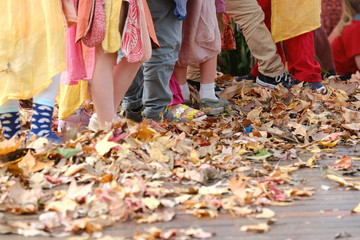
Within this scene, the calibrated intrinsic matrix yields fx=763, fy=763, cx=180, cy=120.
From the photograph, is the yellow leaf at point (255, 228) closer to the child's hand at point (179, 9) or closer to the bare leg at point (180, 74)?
the child's hand at point (179, 9)

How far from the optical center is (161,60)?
488 cm

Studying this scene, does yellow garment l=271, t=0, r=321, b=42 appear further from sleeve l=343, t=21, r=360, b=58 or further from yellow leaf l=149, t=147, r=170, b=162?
yellow leaf l=149, t=147, r=170, b=162

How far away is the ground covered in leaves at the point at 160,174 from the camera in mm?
2783

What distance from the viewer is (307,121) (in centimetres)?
520

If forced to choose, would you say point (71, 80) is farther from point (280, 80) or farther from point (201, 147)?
point (280, 80)

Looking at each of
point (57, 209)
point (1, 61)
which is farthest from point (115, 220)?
point (1, 61)

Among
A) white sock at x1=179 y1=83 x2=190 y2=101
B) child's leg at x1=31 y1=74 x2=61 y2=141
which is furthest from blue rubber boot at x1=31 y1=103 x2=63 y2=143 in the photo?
white sock at x1=179 y1=83 x2=190 y2=101

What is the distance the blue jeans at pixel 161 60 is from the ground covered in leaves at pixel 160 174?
18 cm

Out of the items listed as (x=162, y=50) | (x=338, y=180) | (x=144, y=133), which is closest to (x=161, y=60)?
(x=162, y=50)

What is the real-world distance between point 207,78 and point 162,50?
1.14 m

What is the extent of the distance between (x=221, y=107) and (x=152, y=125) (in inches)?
49.9

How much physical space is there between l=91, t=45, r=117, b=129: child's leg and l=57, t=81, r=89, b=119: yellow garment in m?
0.33

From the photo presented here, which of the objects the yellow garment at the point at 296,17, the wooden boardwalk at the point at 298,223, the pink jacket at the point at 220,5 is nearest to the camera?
the wooden boardwalk at the point at 298,223

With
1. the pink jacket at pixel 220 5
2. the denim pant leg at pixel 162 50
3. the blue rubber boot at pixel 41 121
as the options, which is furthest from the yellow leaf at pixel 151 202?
the pink jacket at pixel 220 5
